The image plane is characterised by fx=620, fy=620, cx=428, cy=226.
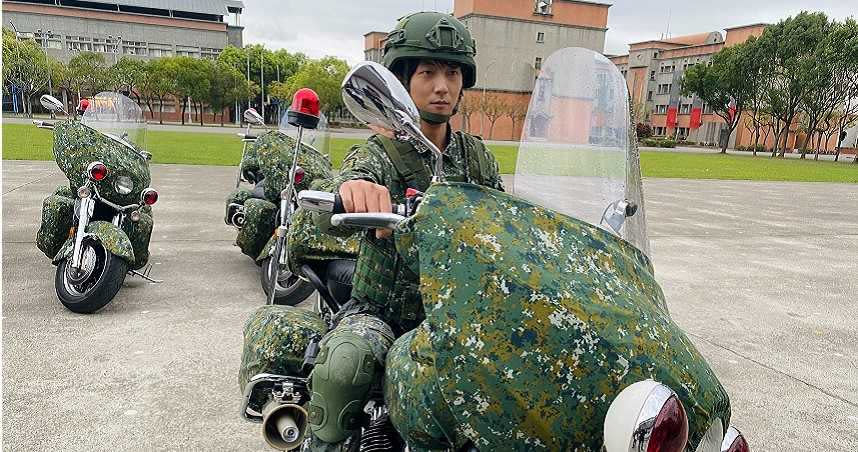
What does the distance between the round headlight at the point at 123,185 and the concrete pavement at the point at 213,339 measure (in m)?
0.79

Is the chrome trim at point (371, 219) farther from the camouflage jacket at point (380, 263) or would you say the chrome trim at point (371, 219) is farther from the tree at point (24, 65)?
the tree at point (24, 65)

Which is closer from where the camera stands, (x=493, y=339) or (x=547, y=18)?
(x=493, y=339)

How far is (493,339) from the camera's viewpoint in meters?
1.11

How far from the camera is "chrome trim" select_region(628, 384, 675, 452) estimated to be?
93 centimetres

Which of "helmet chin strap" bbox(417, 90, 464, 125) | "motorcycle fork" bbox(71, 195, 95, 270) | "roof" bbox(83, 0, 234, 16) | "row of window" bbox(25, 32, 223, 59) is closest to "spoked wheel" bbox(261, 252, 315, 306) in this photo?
"motorcycle fork" bbox(71, 195, 95, 270)

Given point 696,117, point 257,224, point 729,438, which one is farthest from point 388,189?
point 696,117

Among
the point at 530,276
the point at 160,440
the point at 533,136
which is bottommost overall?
the point at 160,440

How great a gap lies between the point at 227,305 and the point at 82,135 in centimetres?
155

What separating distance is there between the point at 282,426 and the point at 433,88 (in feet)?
3.92

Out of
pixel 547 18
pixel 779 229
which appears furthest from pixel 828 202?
pixel 547 18

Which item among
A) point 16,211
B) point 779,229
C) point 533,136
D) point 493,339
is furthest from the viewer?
point 779,229

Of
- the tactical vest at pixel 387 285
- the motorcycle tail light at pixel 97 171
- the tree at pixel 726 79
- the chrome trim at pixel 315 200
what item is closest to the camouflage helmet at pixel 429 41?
the tactical vest at pixel 387 285

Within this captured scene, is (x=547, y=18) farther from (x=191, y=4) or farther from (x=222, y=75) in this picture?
(x=191, y=4)

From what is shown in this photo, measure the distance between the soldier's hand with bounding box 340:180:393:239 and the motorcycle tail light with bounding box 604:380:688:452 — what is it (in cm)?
75
